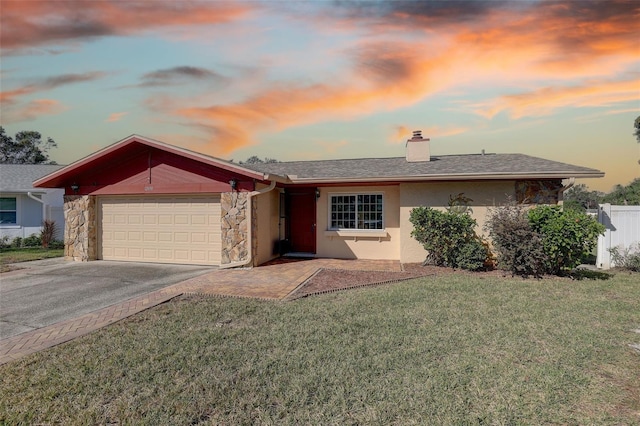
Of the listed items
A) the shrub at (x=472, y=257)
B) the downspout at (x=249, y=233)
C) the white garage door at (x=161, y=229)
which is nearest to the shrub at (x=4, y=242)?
the white garage door at (x=161, y=229)

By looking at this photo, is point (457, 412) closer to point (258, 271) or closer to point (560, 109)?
point (258, 271)

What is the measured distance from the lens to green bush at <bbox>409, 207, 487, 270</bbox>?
9664 mm

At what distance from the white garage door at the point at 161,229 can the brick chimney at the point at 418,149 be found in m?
7.71

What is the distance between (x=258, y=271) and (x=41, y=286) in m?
5.32

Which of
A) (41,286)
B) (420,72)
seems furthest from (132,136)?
(420,72)

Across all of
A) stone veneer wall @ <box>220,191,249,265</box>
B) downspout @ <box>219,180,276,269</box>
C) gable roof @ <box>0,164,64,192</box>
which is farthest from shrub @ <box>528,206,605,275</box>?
gable roof @ <box>0,164,64,192</box>

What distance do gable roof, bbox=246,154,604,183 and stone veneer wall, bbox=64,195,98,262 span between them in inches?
242

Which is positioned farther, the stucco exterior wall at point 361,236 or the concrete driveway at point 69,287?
the stucco exterior wall at point 361,236

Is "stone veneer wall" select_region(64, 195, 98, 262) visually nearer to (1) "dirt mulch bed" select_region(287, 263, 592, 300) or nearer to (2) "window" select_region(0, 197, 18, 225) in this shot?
(1) "dirt mulch bed" select_region(287, 263, 592, 300)

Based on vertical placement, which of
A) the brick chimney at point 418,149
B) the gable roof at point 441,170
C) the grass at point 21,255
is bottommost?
the grass at point 21,255

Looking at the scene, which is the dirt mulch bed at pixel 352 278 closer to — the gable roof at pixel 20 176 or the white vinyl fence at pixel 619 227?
the white vinyl fence at pixel 619 227

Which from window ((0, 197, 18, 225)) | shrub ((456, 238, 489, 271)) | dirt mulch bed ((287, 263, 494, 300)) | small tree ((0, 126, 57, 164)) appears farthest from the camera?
small tree ((0, 126, 57, 164))

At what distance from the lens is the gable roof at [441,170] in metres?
9.35

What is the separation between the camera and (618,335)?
481cm
